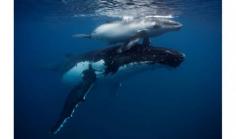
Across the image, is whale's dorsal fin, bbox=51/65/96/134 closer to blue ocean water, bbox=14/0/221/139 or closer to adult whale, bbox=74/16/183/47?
blue ocean water, bbox=14/0/221/139

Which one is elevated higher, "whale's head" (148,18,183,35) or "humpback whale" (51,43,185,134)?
"whale's head" (148,18,183,35)

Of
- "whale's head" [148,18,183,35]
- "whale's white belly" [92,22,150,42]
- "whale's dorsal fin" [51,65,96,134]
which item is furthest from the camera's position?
"whale's dorsal fin" [51,65,96,134]

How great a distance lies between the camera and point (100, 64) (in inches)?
246

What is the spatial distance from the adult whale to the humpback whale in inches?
7.6

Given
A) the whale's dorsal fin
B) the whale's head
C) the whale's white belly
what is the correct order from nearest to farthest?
the whale's head, the whale's white belly, the whale's dorsal fin

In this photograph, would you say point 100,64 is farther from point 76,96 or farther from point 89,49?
point 76,96

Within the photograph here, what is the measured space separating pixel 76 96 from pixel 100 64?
0.78 m

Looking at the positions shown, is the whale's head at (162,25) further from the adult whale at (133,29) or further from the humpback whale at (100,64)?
the humpback whale at (100,64)

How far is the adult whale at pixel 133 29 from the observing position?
5.80 m

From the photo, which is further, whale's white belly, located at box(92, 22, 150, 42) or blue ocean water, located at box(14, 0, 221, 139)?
blue ocean water, located at box(14, 0, 221, 139)

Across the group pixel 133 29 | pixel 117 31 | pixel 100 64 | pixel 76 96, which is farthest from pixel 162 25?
pixel 76 96

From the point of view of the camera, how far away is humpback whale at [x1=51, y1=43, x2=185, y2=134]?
600 cm

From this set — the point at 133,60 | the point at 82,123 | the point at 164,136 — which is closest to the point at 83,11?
the point at 133,60

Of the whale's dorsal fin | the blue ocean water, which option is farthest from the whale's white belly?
the whale's dorsal fin
